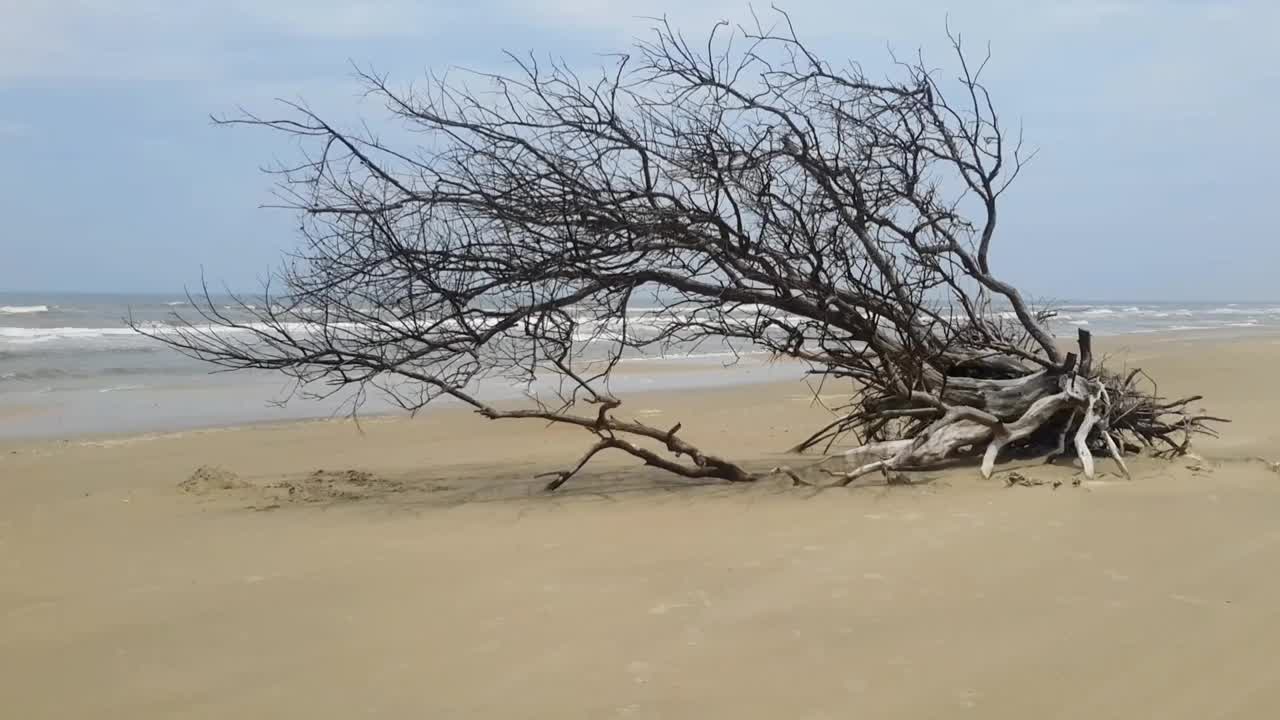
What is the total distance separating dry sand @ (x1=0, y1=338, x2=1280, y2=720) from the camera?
3.14 meters

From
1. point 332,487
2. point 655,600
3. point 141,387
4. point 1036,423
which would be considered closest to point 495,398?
point 141,387

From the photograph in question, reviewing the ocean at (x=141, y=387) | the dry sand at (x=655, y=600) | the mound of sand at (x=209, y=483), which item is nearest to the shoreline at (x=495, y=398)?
the ocean at (x=141, y=387)

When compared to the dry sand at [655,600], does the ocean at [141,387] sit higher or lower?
higher

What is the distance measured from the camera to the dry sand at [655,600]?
3143 mm

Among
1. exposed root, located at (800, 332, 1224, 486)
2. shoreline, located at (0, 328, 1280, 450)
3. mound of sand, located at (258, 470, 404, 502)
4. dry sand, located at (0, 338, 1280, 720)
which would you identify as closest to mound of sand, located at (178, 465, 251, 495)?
dry sand, located at (0, 338, 1280, 720)

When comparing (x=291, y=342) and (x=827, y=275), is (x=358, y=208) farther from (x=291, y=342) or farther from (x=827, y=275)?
(x=827, y=275)

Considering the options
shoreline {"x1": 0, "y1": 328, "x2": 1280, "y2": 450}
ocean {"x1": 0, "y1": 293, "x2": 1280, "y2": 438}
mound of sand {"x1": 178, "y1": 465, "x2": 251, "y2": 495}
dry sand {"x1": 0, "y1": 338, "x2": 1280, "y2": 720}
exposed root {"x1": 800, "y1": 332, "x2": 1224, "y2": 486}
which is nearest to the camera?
dry sand {"x1": 0, "y1": 338, "x2": 1280, "y2": 720}

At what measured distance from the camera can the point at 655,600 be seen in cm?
398

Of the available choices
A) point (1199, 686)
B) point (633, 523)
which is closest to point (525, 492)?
point (633, 523)

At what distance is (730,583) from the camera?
4160 mm

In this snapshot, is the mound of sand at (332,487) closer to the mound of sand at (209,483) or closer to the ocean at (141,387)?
the mound of sand at (209,483)

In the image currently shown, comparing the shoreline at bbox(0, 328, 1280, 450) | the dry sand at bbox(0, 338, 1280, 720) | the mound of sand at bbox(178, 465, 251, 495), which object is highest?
the shoreline at bbox(0, 328, 1280, 450)

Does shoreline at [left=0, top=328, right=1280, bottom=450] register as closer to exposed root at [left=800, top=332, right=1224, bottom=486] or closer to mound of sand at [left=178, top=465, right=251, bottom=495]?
exposed root at [left=800, top=332, right=1224, bottom=486]

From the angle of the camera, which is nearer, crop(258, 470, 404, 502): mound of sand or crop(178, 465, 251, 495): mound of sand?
crop(258, 470, 404, 502): mound of sand
